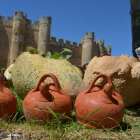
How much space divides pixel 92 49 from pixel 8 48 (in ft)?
22.8

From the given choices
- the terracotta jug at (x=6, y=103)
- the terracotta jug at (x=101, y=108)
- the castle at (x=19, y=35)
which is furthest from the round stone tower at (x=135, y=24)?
the castle at (x=19, y=35)

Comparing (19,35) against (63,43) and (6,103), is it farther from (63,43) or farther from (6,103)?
(6,103)

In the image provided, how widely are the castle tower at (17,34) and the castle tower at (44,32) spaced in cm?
121

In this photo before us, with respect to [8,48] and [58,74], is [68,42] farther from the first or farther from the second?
[58,74]

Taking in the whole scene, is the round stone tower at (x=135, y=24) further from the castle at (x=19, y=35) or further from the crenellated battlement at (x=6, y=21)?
the crenellated battlement at (x=6, y=21)

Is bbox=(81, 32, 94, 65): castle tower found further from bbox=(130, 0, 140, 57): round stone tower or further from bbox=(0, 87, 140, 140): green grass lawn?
bbox=(0, 87, 140, 140): green grass lawn

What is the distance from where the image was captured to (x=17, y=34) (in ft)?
35.8

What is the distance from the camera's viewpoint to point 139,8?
2721mm

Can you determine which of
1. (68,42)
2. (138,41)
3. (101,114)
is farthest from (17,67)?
(68,42)

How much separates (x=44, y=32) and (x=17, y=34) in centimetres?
189

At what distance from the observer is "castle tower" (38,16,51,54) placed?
Answer: 1109 centimetres

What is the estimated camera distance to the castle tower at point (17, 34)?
1072 cm

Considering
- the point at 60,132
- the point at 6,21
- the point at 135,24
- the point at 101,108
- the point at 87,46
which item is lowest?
the point at 60,132

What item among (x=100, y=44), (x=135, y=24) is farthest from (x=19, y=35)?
(x=135, y=24)
